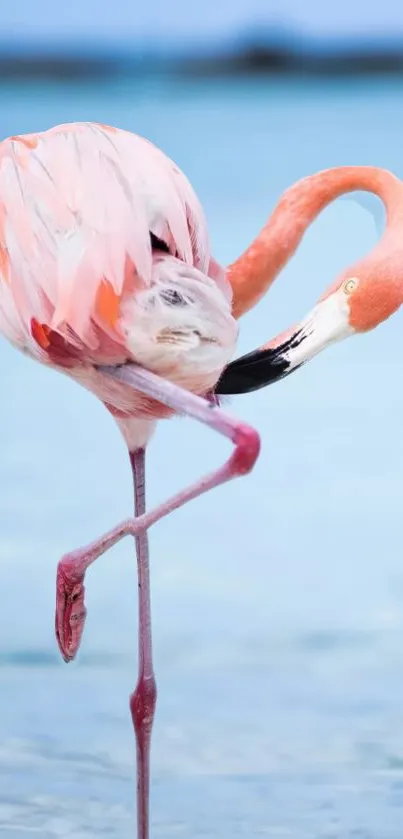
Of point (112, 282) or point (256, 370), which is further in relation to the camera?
point (256, 370)

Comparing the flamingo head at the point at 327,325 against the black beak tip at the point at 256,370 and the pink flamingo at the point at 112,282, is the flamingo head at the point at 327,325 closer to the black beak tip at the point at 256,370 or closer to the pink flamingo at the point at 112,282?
the black beak tip at the point at 256,370

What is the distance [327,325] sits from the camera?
180cm

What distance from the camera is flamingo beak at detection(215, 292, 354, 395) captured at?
69.1 inches

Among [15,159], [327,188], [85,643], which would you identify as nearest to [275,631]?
[85,643]

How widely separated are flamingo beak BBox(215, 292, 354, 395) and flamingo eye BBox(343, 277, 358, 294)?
1 centimetres

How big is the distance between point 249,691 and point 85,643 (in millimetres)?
305

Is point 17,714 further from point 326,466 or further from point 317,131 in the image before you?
point 317,131

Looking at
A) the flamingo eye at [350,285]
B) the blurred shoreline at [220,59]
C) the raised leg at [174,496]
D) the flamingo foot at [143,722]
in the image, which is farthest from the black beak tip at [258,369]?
the blurred shoreline at [220,59]

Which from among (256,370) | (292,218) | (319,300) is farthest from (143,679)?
(292,218)

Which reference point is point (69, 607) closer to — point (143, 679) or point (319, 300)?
point (143, 679)

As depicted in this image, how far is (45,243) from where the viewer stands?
1491 millimetres

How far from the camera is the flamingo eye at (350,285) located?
180 cm

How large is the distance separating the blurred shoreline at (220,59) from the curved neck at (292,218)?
1.83 feet

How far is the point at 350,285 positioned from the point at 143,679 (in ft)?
1.87
